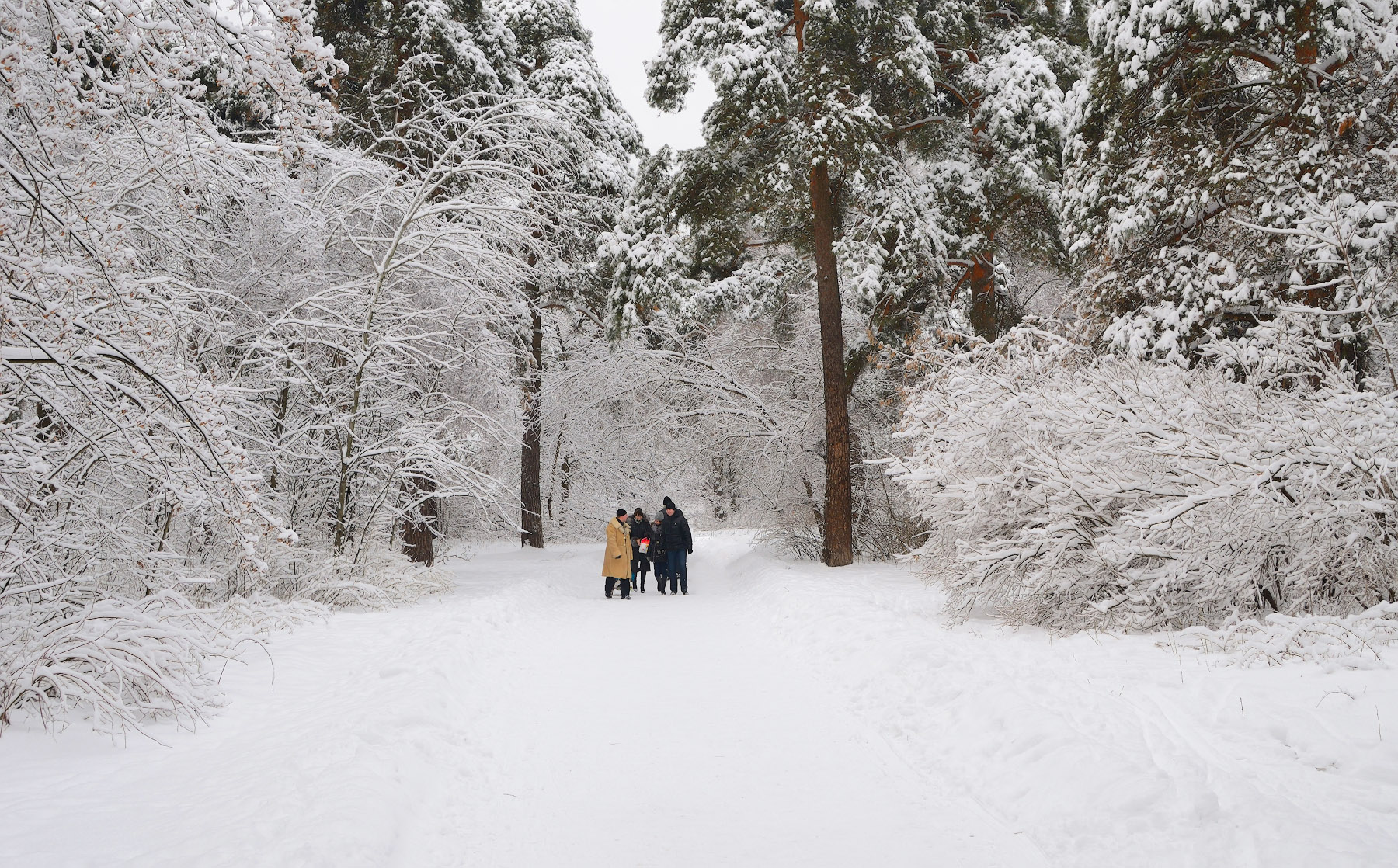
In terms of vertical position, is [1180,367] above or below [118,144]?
below

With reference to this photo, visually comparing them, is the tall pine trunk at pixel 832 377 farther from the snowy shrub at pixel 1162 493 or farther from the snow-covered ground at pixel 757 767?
the snow-covered ground at pixel 757 767

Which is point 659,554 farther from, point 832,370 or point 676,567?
point 832,370

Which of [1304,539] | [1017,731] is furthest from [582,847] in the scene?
[1304,539]

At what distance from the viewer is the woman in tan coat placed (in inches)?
498

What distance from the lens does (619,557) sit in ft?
41.8

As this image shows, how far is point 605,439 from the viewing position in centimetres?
2209

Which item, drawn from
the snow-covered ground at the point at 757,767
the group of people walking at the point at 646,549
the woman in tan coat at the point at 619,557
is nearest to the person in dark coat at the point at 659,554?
the group of people walking at the point at 646,549

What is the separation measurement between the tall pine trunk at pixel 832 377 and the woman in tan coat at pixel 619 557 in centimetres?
370

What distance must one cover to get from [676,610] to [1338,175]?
9.17 m

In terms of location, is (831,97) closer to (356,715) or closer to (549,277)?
(549,277)

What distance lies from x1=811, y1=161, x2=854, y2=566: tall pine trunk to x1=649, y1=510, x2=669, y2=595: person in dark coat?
295 centimetres

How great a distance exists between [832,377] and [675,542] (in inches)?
158

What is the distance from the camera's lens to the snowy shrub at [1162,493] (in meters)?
5.20

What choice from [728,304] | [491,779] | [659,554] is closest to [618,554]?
[659,554]
